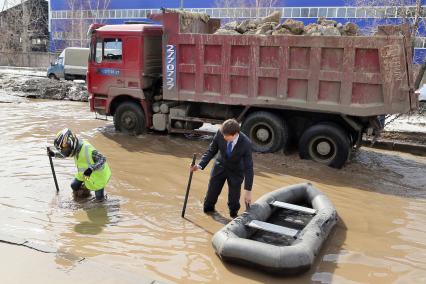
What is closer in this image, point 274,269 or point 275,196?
point 274,269

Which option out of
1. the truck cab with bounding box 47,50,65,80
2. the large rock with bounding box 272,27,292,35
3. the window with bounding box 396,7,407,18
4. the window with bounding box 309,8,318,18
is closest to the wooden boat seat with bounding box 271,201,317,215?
the large rock with bounding box 272,27,292,35

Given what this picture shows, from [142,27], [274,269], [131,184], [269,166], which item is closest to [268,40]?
[269,166]

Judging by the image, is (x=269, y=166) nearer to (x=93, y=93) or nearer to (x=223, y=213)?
(x=223, y=213)

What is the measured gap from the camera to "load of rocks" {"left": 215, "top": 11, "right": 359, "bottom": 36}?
9.08 m

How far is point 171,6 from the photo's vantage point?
2032 inches

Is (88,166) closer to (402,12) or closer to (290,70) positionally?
(290,70)

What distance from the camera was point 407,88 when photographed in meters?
8.27

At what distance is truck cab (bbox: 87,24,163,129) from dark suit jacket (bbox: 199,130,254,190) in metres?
5.48

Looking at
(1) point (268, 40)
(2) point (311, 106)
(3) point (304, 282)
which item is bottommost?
(3) point (304, 282)

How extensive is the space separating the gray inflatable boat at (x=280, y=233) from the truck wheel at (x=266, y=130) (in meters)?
3.04

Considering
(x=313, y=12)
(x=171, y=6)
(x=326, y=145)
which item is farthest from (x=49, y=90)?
(x=171, y=6)

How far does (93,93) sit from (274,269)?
8388 mm

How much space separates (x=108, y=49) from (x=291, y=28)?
15.0 ft

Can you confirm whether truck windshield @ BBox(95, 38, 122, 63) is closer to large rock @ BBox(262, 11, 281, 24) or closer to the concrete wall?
large rock @ BBox(262, 11, 281, 24)
